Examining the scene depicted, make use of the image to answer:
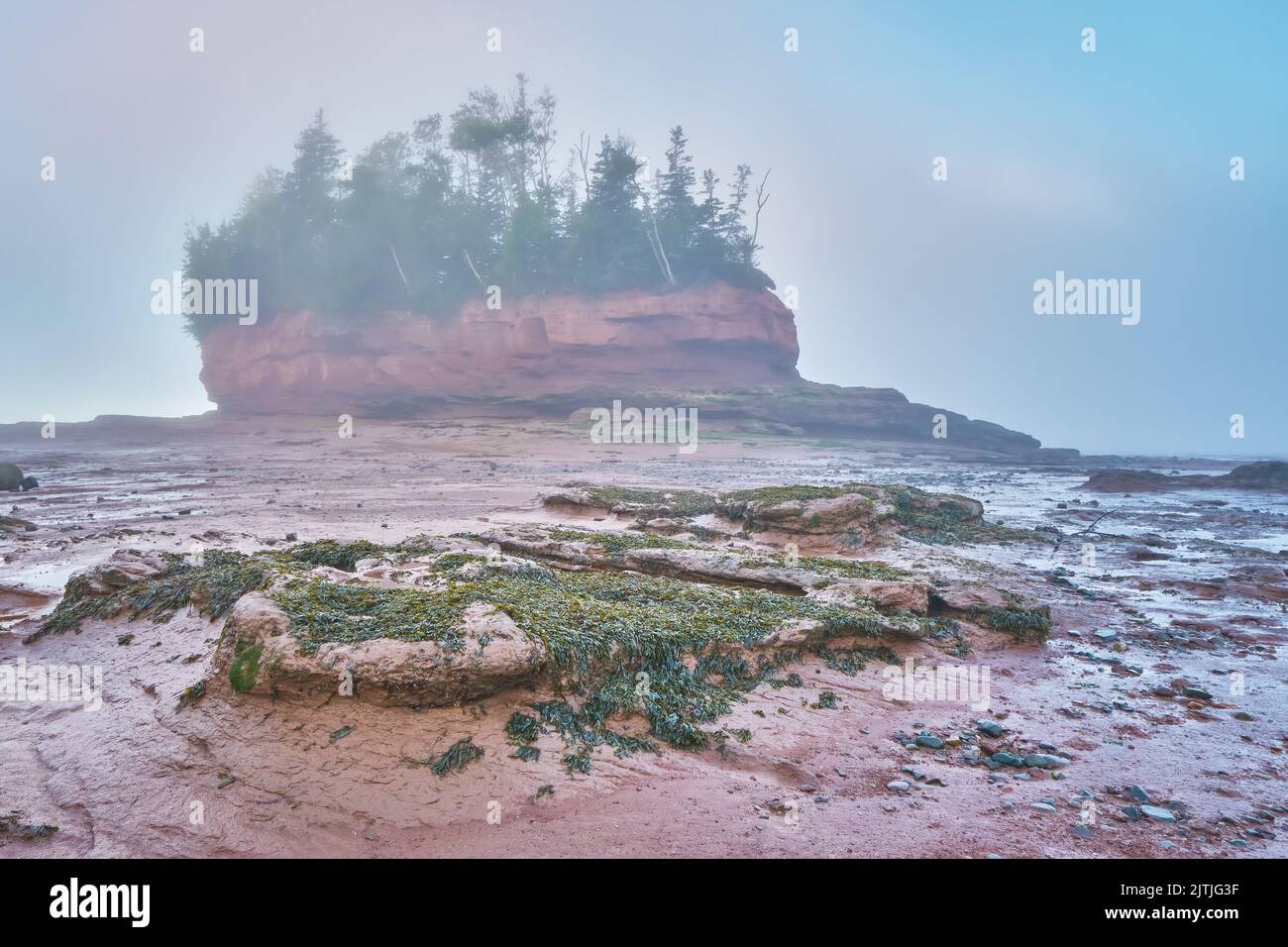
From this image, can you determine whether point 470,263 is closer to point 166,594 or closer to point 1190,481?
point 1190,481

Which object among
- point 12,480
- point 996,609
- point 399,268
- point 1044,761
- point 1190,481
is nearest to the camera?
point 1044,761

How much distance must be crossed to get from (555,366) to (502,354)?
3.23 m

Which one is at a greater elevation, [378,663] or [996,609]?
[378,663]

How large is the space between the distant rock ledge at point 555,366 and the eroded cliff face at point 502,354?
8cm

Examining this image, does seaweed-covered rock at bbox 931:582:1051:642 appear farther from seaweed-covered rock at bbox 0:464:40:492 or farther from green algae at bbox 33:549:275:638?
seaweed-covered rock at bbox 0:464:40:492

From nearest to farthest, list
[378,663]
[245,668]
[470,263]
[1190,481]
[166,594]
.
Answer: [378,663], [245,668], [166,594], [1190,481], [470,263]

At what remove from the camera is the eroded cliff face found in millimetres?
39844

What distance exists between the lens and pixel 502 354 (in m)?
40.3

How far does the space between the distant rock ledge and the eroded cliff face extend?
0.08 m

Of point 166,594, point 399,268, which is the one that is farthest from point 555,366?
point 166,594

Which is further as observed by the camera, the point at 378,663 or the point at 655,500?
the point at 655,500

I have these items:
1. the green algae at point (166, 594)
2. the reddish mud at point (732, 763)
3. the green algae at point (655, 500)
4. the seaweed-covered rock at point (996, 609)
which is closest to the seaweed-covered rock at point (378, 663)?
the reddish mud at point (732, 763)

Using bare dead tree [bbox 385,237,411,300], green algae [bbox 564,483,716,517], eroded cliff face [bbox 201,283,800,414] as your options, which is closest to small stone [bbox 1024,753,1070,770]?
green algae [bbox 564,483,716,517]
